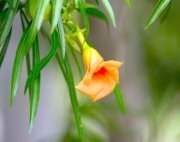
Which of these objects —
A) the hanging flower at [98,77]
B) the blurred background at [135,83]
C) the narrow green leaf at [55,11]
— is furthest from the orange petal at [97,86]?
the blurred background at [135,83]

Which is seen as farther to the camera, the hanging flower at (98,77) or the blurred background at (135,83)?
the blurred background at (135,83)

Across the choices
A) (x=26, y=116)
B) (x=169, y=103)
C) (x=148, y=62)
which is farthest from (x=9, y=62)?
(x=169, y=103)

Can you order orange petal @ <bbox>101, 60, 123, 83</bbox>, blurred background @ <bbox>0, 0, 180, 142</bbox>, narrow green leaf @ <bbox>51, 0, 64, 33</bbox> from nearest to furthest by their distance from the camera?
narrow green leaf @ <bbox>51, 0, 64, 33</bbox> → orange petal @ <bbox>101, 60, 123, 83</bbox> → blurred background @ <bbox>0, 0, 180, 142</bbox>

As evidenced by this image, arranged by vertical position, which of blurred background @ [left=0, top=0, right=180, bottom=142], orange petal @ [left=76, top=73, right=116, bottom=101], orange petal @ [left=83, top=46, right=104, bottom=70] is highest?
orange petal @ [left=83, top=46, right=104, bottom=70]

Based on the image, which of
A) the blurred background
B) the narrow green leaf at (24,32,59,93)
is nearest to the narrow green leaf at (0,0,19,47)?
the narrow green leaf at (24,32,59,93)

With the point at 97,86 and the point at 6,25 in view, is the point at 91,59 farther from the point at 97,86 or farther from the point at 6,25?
the point at 6,25

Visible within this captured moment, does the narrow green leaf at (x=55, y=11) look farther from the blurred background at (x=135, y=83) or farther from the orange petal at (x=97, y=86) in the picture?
the blurred background at (x=135, y=83)

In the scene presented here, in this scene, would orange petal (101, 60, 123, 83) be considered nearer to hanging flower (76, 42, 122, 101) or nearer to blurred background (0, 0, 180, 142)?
→ hanging flower (76, 42, 122, 101)

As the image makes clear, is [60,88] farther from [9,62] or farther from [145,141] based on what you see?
[145,141]
